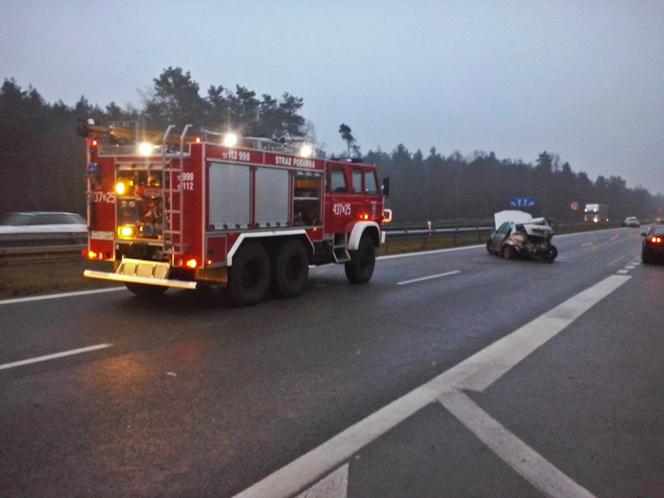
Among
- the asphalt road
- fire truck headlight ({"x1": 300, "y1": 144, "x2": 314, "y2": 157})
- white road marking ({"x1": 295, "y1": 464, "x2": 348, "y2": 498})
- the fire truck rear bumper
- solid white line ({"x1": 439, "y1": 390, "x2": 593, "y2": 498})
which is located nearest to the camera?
white road marking ({"x1": 295, "y1": 464, "x2": 348, "y2": 498})

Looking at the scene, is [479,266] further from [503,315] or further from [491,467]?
[491,467]

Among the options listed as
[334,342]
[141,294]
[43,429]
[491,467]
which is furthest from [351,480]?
[141,294]

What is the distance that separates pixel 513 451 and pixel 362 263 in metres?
9.60

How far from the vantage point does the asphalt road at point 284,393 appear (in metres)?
4.12

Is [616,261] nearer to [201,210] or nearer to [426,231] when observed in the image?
[426,231]

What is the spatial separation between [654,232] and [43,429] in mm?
21239

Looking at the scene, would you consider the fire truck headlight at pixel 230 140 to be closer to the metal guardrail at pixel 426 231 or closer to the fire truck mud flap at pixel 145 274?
the fire truck mud flap at pixel 145 274

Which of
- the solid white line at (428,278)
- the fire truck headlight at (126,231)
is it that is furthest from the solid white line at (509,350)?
the fire truck headlight at (126,231)

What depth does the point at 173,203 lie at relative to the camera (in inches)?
377

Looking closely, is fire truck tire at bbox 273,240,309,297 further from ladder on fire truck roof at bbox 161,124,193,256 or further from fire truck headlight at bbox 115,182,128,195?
fire truck headlight at bbox 115,182,128,195

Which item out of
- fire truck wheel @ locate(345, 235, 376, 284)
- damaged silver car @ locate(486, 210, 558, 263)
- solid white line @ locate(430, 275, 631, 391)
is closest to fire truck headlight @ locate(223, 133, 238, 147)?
fire truck wheel @ locate(345, 235, 376, 284)

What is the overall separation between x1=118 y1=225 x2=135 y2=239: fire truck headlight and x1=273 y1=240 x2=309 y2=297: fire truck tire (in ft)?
8.21

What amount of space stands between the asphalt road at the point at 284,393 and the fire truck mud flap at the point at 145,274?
482 millimetres

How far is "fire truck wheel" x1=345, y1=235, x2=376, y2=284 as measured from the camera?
13.8 meters
